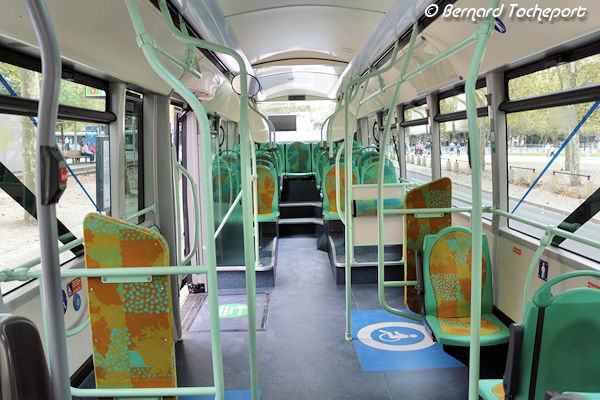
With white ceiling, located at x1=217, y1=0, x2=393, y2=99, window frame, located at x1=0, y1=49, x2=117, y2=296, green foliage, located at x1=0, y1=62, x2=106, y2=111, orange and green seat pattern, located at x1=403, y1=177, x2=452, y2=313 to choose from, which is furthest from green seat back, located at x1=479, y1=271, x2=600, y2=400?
white ceiling, located at x1=217, y1=0, x2=393, y2=99

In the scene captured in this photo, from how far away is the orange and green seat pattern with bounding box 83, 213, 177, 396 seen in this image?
2027mm

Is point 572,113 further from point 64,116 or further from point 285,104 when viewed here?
point 285,104

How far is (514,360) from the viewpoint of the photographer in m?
1.94

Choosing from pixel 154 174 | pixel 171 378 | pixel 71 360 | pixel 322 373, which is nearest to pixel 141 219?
pixel 154 174

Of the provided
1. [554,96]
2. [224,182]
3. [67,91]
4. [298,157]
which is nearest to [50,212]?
[67,91]

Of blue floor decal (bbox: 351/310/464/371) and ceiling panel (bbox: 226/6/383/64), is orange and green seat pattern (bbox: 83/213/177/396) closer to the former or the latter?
blue floor decal (bbox: 351/310/464/371)

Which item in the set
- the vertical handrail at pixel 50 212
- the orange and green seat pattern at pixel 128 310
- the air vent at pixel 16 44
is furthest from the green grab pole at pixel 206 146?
the air vent at pixel 16 44

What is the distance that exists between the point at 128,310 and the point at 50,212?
1.25 m

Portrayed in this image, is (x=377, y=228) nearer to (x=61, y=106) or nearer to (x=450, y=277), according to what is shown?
(x=450, y=277)

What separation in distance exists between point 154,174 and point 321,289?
8.39 feet

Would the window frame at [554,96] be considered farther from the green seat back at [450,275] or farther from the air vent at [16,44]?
the air vent at [16,44]

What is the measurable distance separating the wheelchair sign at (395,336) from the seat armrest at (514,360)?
200 cm

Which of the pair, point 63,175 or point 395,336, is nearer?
point 63,175

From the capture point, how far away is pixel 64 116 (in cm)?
279
